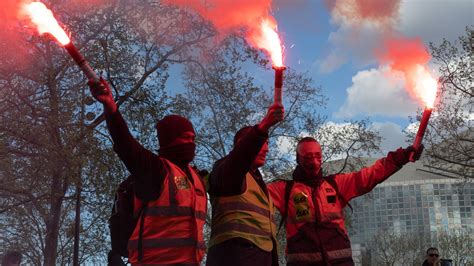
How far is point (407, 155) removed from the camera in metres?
4.82

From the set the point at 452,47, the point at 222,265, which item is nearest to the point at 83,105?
the point at 222,265

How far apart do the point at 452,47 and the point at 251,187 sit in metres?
19.3

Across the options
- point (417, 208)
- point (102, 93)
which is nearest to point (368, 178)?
point (102, 93)

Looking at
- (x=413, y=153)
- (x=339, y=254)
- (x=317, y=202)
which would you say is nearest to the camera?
(x=339, y=254)

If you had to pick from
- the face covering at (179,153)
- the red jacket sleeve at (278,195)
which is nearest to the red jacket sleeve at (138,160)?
the face covering at (179,153)

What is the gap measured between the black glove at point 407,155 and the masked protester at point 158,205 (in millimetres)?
2127

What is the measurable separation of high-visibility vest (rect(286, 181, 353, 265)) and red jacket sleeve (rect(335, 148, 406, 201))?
0.15 meters

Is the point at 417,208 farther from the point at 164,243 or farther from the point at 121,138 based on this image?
the point at 121,138

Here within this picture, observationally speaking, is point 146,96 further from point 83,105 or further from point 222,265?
point 222,265

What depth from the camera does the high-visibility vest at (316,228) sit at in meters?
4.46

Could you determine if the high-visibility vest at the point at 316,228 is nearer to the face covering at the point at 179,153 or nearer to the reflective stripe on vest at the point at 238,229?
the reflective stripe on vest at the point at 238,229

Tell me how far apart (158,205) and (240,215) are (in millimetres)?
748

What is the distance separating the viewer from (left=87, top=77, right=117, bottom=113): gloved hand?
3076 millimetres

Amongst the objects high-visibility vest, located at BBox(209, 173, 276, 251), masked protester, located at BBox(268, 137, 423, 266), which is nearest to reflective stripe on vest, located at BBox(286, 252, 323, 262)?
masked protester, located at BBox(268, 137, 423, 266)
